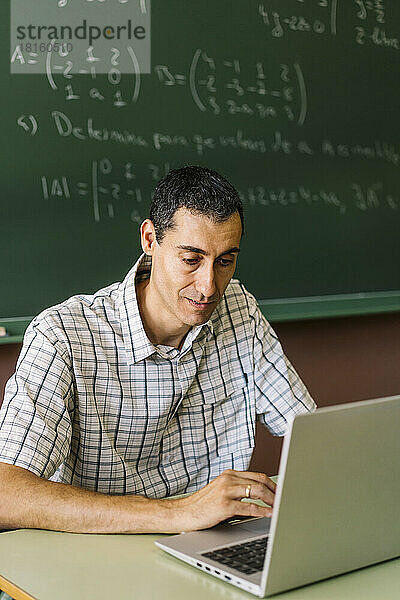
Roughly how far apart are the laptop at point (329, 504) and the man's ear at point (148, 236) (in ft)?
2.36

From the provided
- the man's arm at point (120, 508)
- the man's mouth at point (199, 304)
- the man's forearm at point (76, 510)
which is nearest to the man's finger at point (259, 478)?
the man's arm at point (120, 508)

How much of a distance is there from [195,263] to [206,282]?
0.14 ft

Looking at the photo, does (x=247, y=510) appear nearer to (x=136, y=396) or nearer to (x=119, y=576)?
(x=119, y=576)

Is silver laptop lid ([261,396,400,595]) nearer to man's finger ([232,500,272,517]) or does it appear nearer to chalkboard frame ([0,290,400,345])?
man's finger ([232,500,272,517])

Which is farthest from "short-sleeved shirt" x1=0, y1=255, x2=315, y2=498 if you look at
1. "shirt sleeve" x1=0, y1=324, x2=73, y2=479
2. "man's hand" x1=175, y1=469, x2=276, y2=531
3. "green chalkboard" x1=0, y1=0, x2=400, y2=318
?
"green chalkboard" x1=0, y1=0, x2=400, y2=318

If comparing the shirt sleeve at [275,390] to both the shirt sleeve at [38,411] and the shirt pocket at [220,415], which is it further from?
the shirt sleeve at [38,411]

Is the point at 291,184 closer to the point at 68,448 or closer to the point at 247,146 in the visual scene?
the point at 247,146

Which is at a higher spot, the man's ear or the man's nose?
the man's ear

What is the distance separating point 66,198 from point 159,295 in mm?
947

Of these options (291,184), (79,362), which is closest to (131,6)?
(291,184)

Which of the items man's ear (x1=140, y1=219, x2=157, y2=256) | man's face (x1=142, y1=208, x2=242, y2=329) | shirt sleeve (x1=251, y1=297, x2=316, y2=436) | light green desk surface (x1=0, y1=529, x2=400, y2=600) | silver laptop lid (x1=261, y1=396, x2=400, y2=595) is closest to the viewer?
silver laptop lid (x1=261, y1=396, x2=400, y2=595)

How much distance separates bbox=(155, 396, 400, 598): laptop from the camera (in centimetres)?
122

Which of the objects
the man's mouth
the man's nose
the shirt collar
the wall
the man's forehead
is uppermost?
the man's forehead

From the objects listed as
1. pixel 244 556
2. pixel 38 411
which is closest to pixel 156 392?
pixel 38 411
